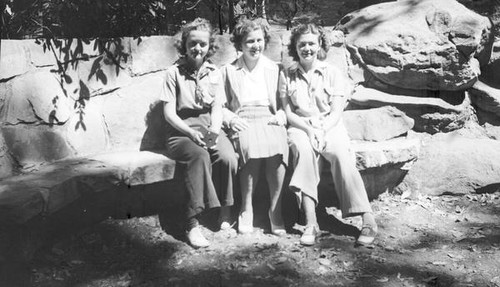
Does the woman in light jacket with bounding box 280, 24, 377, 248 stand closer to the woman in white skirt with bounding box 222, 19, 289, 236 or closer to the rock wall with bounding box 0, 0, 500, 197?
the woman in white skirt with bounding box 222, 19, 289, 236

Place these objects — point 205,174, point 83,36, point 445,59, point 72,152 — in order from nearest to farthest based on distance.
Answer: point 205,174
point 72,152
point 83,36
point 445,59

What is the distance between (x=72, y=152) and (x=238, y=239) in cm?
132

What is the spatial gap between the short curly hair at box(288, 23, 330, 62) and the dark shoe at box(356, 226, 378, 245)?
1293mm

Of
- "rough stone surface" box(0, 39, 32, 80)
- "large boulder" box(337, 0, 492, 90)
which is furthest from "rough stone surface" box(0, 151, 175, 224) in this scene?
"large boulder" box(337, 0, 492, 90)

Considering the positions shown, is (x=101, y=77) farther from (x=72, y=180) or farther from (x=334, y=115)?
(x=334, y=115)

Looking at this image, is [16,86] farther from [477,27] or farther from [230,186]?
[477,27]

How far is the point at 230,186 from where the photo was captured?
3.70 metres

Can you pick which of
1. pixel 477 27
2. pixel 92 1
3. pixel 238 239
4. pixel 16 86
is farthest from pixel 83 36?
pixel 477 27

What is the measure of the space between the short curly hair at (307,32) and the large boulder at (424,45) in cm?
86

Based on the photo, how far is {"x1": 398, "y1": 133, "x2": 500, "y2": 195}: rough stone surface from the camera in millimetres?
4422

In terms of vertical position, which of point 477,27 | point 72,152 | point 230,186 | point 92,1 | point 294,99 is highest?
point 92,1

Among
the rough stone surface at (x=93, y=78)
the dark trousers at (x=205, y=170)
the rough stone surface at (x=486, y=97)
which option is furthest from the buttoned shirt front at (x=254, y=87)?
the rough stone surface at (x=486, y=97)

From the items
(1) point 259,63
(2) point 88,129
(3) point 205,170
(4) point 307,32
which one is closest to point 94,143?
(2) point 88,129

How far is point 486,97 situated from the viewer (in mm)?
5047
